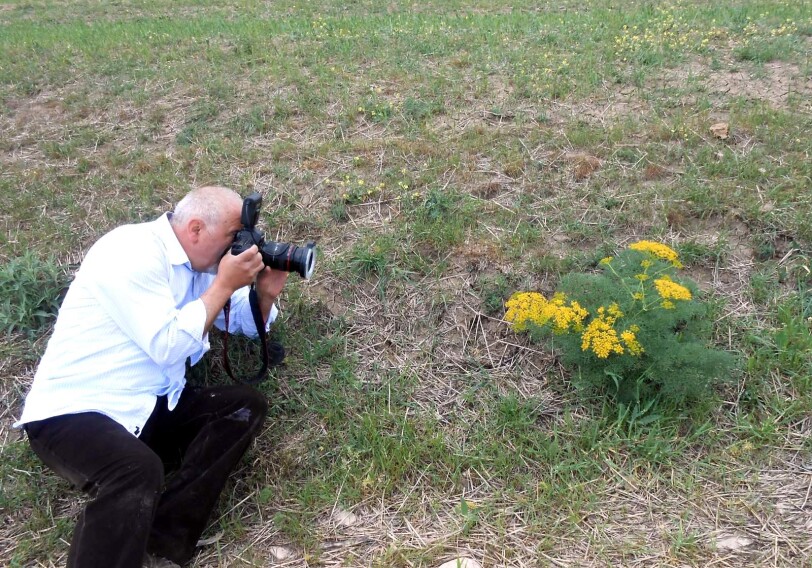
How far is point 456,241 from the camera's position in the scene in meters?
3.70

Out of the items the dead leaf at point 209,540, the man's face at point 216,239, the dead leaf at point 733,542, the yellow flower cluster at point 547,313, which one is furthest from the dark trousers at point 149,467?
the dead leaf at point 733,542

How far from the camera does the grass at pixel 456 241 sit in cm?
266

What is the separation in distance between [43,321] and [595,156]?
3.36 meters

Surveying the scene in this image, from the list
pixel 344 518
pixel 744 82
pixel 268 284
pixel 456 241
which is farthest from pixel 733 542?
pixel 744 82

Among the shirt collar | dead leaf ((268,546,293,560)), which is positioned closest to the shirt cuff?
the shirt collar

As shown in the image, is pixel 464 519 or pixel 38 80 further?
pixel 38 80

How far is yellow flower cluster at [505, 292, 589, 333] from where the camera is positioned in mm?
2791

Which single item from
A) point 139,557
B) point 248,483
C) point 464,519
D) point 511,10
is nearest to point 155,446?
point 248,483

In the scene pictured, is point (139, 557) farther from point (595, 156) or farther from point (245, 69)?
point (245, 69)

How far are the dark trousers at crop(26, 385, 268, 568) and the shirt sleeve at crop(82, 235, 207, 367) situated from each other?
1.15 feet

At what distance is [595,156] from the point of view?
422 cm

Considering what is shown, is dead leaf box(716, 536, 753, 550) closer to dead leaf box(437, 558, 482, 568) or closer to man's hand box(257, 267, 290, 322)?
dead leaf box(437, 558, 482, 568)

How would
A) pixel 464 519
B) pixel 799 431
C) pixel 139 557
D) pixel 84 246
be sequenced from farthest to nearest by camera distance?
pixel 84 246 → pixel 799 431 → pixel 464 519 → pixel 139 557

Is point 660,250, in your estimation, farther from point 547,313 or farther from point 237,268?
point 237,268
